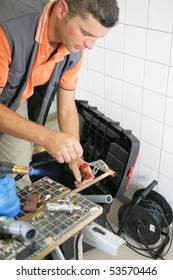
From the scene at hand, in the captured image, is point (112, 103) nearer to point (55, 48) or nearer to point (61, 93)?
point (61, 93)

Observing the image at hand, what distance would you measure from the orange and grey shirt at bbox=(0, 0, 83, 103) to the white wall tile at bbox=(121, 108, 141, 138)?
0.44m

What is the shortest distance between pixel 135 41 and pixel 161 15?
0.66ft

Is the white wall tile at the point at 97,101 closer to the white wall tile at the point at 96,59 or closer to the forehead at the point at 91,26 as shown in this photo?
the white wall tile at the point at 96,59

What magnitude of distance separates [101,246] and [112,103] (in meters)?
1.12

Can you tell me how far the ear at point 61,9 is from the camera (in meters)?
1.04

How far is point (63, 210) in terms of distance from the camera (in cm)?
92

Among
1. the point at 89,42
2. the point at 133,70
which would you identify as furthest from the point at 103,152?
the point at 89,42

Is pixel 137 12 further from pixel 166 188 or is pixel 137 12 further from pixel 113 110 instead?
pixel 166 188

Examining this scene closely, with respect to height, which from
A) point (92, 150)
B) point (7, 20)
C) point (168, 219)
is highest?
point (7, 20)

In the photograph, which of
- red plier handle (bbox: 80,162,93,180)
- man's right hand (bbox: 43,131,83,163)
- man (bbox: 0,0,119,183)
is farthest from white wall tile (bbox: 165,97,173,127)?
man's right hand (bbox: 43,131,83,163)

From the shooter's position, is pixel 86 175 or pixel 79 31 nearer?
pixel 79 31

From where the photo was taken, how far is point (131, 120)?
1776 millimetres

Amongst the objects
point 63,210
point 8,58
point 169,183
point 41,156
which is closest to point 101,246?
point 63,210

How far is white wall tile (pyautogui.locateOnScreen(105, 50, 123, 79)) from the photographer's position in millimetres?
1712
